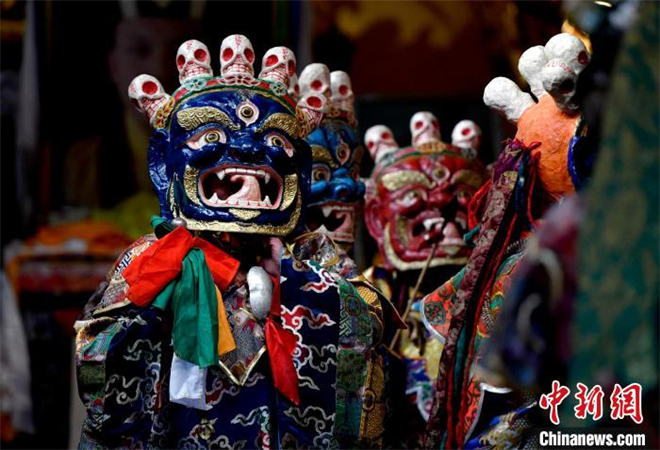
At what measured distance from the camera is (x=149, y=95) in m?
4.09

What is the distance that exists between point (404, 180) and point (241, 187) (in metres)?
1.11

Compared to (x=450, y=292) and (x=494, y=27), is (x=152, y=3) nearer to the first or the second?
(x=494, y=27)

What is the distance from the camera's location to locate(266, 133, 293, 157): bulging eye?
397 centimetres

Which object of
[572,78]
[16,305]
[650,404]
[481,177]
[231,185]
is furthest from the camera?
[16,305]

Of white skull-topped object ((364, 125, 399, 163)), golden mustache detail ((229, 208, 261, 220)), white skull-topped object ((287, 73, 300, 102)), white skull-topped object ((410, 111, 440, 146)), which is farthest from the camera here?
white skull-topped object ((364, 125, 399, 163))

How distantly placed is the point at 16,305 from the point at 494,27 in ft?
8.31

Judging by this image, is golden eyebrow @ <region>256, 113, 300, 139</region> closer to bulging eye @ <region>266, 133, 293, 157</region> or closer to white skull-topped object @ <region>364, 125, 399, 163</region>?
bulging eye @ <region>266, 133, 293, 157</region>

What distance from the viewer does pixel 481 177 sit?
498 cm

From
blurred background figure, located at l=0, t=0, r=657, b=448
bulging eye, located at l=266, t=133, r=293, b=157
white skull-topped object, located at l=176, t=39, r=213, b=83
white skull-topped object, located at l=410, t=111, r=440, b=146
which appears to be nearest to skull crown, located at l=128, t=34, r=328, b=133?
white skull-topped object, located at l=176, t=39, r=213, b=83

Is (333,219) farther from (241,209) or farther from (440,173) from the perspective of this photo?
(241,209)

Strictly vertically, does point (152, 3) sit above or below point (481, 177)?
above

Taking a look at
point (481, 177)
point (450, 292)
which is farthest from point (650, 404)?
point (481, 177)

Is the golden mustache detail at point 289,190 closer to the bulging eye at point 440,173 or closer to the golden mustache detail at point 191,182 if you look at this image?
the golden mustache detail at point 191,182

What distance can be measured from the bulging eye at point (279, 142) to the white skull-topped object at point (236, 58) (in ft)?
0.69
